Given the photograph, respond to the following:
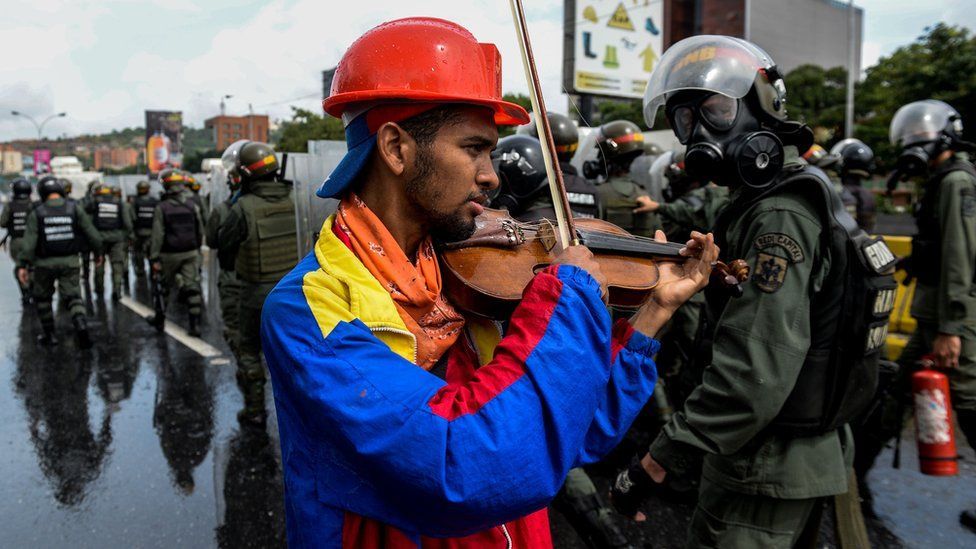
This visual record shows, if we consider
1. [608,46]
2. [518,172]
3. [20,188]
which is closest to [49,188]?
[20,188]

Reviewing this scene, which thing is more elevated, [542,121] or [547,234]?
[542,121]

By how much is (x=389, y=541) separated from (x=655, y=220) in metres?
5.52

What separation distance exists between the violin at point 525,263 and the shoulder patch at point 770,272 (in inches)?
14.7

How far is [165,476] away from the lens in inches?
182

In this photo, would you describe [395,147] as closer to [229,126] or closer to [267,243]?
[267,243]

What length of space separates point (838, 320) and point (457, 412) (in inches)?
62.8

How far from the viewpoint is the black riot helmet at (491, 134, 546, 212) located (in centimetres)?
392

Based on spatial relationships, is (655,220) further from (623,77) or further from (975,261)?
(623,77)

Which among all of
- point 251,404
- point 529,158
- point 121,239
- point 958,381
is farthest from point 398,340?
point 121,239

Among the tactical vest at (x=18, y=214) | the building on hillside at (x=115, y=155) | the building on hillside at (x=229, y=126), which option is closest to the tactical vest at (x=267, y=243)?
the tactical vest at (x=18, y=214)

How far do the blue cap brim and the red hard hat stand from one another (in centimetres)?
5

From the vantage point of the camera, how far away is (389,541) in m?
A: 1.25

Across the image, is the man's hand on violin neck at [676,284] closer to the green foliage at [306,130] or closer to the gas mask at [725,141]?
the gas mask at [725,141]

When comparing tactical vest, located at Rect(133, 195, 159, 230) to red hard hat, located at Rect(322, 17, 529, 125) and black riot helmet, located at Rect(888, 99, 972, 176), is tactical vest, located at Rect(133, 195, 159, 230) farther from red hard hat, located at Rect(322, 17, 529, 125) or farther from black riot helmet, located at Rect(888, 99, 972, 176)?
red hard hat, located at Rect(322, 17, 529, 125)
